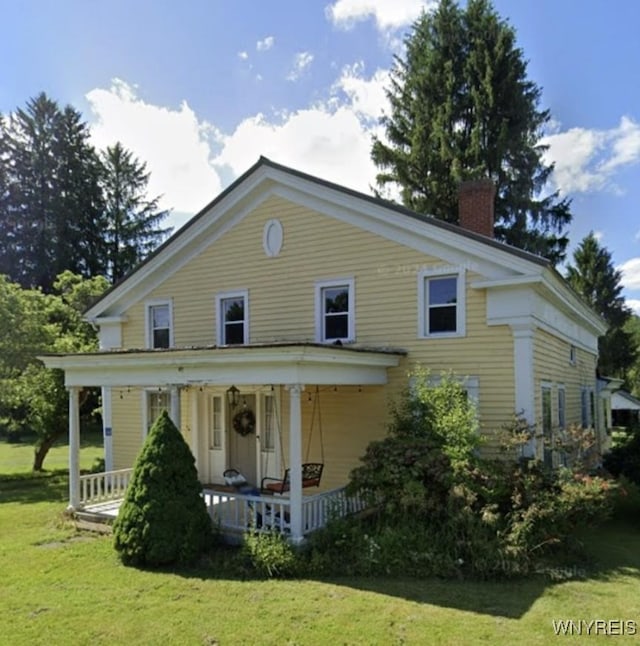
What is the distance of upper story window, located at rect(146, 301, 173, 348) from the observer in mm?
15641

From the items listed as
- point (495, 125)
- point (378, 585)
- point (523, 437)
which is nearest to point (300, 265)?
point (523, 437)

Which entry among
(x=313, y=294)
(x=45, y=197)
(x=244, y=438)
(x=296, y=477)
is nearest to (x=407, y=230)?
(x=313, y=294)

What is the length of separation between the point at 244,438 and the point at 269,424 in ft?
3.04

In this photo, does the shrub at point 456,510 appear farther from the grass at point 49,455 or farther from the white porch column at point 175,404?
the grass at point 49,455

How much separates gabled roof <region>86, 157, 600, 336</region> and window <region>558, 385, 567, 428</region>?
2390mm

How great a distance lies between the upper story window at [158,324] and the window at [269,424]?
365 centimetres

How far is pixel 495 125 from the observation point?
94.7ft

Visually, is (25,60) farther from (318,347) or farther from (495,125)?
(495,125)

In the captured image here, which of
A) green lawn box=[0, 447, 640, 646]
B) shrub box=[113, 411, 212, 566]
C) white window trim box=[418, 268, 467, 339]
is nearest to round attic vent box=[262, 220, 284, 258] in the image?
white window trim box=[418, 268, 467, 339]

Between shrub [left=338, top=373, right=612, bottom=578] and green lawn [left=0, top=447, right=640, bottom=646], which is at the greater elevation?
shrub [left=338, top=373, right=612, bottom=578]

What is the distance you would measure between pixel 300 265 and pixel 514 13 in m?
24.2

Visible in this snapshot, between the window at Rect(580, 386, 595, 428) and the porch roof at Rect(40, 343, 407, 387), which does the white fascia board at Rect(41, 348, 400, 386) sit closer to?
the porch roof at Rect(40, 343, 407, 387)

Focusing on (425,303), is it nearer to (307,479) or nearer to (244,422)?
(307,479)

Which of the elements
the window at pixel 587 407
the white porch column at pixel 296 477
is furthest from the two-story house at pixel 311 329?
the window at pixel 587 407
